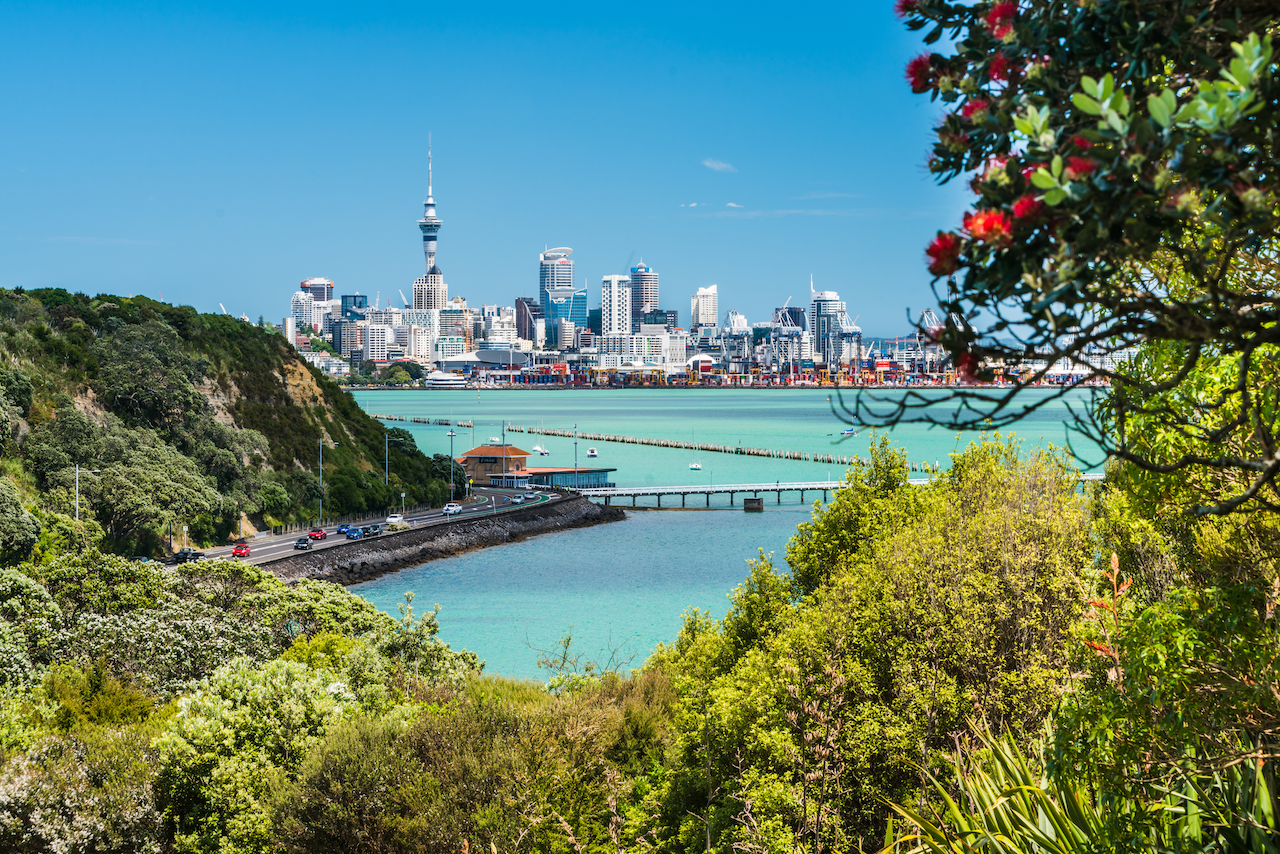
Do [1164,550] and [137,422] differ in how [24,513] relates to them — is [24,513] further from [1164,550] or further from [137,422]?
[1164,550]

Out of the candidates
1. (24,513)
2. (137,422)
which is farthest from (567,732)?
(137,422)

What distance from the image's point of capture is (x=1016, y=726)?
351 inches

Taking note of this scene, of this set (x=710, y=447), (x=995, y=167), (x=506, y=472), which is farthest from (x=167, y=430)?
(x=710, y=447)

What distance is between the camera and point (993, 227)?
79.0 inches

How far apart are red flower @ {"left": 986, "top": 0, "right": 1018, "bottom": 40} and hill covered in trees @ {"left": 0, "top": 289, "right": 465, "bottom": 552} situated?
109 feet

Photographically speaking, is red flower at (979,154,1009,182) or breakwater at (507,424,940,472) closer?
red flower at (979,154,1009,182)

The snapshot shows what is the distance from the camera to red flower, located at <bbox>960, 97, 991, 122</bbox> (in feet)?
7.41

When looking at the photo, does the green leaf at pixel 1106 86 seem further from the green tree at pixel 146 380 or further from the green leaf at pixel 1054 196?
the green tree at pixel 146 380

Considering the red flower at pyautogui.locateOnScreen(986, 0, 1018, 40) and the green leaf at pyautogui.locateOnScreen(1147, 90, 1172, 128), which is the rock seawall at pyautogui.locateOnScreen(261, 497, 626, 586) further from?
the green leaf at pyautogui.locateOnScreen(1147, 90, 1172, 128)

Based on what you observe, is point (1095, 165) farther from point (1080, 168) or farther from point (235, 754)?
point (235, 754)

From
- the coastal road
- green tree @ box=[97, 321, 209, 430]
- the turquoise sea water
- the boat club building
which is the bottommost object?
the turquoise sea water

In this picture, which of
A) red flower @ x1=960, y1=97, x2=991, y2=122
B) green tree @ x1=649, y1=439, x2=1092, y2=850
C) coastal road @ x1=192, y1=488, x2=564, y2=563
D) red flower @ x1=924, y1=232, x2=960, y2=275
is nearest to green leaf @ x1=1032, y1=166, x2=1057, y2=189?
red flower @ x1=924, y1=232, x2=960, y2=275

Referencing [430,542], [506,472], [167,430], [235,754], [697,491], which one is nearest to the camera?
[235,754]

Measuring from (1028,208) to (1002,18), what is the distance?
2.10ft
